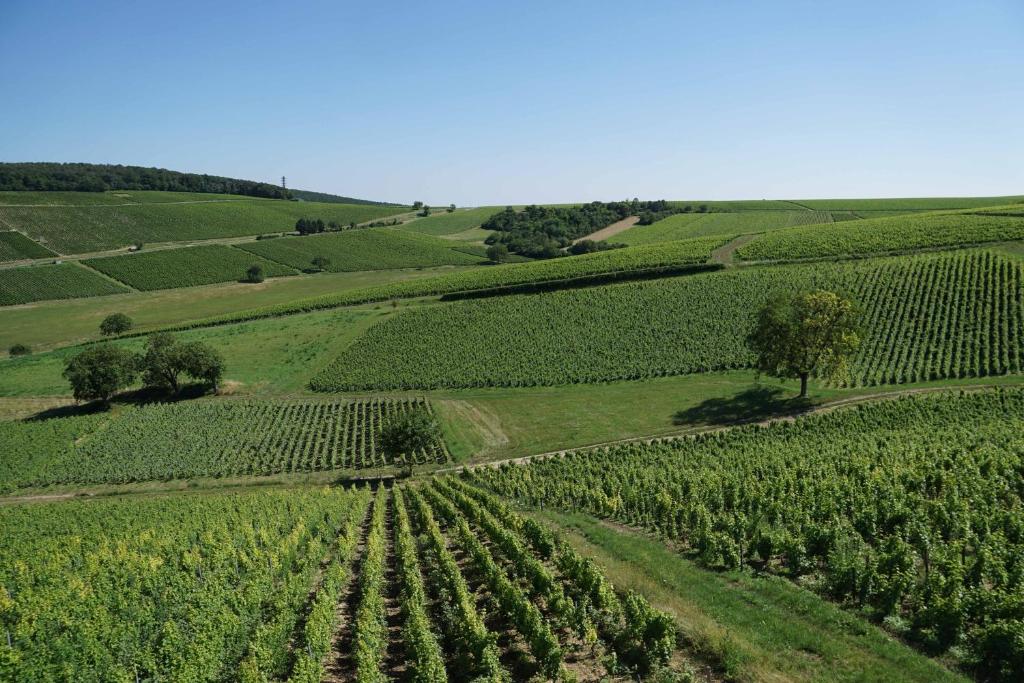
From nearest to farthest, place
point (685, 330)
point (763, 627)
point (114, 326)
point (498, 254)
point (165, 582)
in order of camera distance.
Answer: point (763, 627) < point (165, 582) < point (685, 330) < point (114, 326) < point (498, 254)

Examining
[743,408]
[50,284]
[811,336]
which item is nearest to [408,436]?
[743,408]

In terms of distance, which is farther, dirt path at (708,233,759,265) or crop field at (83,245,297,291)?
crop field at (83,245,297,291)

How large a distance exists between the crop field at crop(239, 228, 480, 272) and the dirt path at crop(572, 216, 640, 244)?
3393 cm

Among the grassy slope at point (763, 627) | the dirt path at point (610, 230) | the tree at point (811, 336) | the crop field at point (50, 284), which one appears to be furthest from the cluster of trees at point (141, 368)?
the dirt path at point (610, 230)

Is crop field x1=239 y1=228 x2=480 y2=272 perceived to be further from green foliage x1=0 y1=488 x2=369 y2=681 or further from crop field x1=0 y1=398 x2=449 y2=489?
green foliage x1=0 y1=488 x2=369 y2=681

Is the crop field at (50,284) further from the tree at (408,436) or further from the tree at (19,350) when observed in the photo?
the tree at (408,436)

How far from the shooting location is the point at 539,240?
174 metres

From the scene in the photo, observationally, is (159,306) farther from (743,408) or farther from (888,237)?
(888,237)

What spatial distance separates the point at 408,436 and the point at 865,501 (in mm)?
33630

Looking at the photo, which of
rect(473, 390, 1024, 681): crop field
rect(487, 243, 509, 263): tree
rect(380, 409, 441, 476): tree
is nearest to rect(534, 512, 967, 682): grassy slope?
rect(473, 390, 1024, 681): crop field

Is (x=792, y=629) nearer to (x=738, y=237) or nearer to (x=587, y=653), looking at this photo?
(x=587, y=653)

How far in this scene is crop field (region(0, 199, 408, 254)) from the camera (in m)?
152

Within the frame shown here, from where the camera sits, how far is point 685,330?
3066 inches

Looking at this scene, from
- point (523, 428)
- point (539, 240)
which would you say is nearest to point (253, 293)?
point (539, 240)
